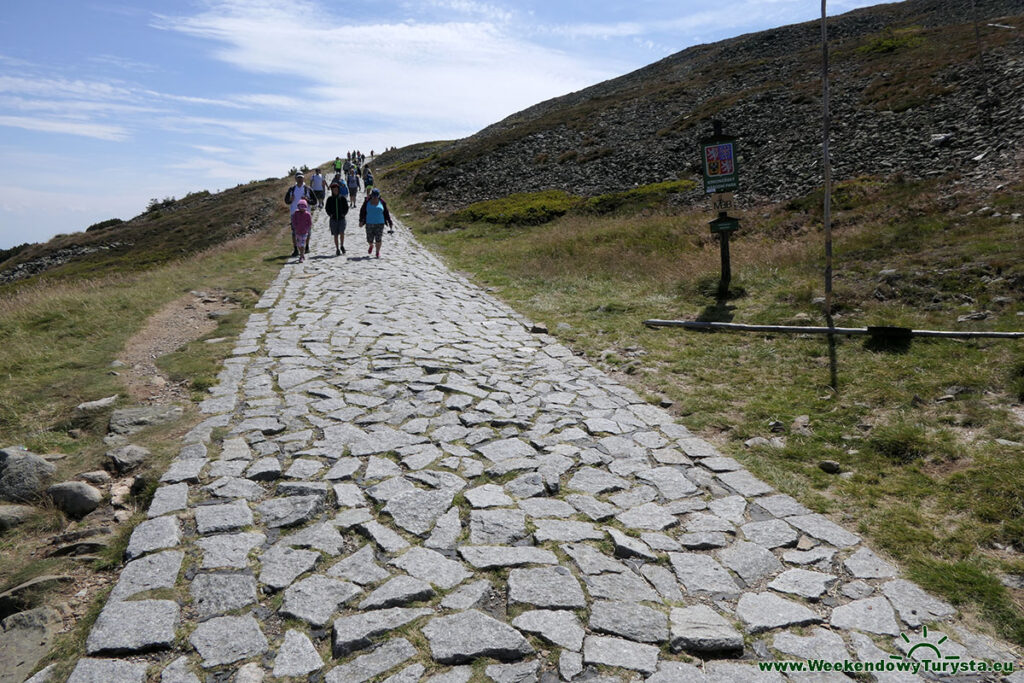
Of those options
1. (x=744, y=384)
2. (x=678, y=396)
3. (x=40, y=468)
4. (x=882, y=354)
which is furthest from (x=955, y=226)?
(x=40, y=468)

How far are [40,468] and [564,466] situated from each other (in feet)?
14.7

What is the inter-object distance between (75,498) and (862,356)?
346 inches

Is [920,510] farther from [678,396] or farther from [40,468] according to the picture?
[40,468]

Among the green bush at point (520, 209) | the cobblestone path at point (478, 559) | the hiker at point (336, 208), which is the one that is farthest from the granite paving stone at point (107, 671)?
the green bush at point (520, 209)

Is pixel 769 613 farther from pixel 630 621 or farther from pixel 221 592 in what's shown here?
pixel 221 592

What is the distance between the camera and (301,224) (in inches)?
697

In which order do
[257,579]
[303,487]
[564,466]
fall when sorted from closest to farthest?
[257,579] < [303,487] < [564,466]

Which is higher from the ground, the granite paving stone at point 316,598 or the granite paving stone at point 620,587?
the granite paving stone at point 316,598

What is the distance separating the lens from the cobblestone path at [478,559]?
10.6 ft

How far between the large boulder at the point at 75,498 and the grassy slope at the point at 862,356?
5.55 metres

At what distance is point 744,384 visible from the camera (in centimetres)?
783

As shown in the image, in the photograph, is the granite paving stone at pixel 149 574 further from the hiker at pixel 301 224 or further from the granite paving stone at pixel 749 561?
the hiker at pixel 301 224

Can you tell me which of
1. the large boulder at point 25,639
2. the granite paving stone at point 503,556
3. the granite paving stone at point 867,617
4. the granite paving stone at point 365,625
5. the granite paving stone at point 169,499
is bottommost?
the granite paving stone at point 867,617

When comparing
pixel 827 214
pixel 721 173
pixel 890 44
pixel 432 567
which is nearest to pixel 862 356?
pixel 827 214
